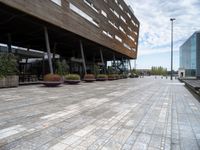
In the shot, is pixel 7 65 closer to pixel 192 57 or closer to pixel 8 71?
pixel 8 71

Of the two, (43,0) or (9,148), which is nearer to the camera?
(9,148)

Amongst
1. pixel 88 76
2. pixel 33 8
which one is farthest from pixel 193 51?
pixel 33 8

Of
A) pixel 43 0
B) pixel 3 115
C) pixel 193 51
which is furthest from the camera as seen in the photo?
pixel 193 51

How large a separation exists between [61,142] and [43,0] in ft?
62.4

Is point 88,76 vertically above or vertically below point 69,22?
below

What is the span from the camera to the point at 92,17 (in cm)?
3189

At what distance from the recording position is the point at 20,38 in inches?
1288

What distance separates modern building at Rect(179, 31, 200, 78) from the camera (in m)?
67.9

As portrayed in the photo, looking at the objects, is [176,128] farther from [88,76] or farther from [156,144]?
[88,76]

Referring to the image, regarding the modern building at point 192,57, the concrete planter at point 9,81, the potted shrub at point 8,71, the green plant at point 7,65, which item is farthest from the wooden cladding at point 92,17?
the modern building at point 192,57

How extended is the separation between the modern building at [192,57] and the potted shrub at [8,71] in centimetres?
6145

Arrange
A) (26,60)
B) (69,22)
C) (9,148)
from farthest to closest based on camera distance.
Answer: (26,60), (69,22), (9,148)

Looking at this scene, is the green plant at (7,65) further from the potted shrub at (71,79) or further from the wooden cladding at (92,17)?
the potted shrub at (71,79)

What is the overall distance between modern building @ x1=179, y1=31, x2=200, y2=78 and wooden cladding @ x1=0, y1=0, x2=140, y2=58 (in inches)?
985
